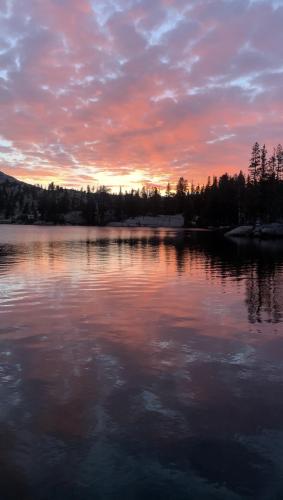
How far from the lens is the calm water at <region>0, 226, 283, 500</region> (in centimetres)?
656

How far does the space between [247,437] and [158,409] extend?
78.2 inches

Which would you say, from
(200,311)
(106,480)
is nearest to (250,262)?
(200,311)

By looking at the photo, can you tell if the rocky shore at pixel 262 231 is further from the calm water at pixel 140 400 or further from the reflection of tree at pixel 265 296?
the calm water at pixel 140 400

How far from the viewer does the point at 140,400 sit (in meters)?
9.32

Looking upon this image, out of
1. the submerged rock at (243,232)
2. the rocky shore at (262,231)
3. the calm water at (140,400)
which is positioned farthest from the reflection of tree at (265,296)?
the submerged rock at (243,232)

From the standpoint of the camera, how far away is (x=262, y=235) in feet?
308

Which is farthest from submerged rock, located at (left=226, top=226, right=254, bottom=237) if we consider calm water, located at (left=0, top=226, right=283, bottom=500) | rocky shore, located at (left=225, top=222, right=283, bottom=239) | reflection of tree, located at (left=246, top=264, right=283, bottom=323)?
calm water, located at (left=0, top=226, right=283, bottom=500)

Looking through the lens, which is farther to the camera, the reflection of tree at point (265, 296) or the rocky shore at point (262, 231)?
the rocky shore at point (262, 231)

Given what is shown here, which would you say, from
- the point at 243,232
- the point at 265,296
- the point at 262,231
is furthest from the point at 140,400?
the point at 243,232

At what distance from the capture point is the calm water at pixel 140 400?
6.56m

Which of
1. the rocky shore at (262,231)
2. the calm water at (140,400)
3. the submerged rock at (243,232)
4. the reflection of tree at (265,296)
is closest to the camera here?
the calm water at (140,400)

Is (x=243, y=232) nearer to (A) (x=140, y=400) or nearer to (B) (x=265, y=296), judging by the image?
(B) (x=265, y=296)

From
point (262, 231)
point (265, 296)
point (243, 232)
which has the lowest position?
point (265, 296)

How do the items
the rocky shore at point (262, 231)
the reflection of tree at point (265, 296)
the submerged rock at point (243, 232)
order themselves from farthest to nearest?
the submerged rock at point (243, 232) < the rocky shore at point (262, 231) < the reflection of tree at point (265, 296)
